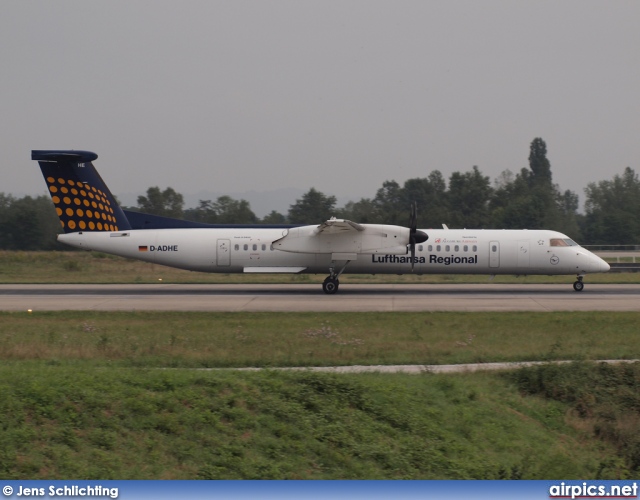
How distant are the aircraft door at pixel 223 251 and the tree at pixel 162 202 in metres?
36.1

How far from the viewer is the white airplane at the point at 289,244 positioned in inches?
1289

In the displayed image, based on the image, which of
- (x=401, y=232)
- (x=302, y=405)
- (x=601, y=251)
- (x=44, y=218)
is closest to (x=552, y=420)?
(x=302, y=405)

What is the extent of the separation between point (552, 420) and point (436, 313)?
440 inches

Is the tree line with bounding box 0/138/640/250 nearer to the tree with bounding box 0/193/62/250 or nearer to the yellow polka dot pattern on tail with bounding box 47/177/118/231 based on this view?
the tree with bounding box 0/193/62/250

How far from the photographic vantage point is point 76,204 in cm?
3281

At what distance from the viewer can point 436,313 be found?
84.5ft

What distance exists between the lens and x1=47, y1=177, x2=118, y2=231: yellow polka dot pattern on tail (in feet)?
107

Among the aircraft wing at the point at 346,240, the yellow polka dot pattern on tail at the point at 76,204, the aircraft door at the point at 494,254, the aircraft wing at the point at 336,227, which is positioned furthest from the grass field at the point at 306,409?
the aircraft door at the point at 494,254

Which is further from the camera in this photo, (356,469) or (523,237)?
(523,237)

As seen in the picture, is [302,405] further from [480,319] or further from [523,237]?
[523,237]

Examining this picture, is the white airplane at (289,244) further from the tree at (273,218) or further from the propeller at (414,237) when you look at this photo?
the tree at (273,218)

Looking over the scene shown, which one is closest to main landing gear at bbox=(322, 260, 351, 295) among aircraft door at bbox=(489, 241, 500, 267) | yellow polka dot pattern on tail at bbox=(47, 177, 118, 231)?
aircraft door at bbox=(489, 241, 500, 267)
